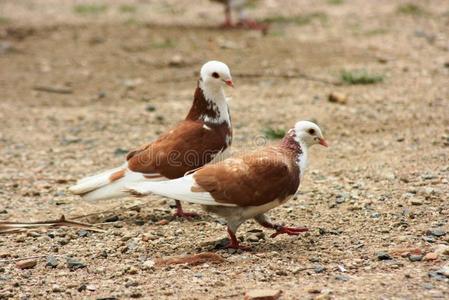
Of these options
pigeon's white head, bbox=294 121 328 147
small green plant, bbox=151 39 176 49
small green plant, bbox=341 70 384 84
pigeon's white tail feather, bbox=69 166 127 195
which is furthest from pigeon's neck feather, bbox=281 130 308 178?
small green plant, bbox=151 39 176 49

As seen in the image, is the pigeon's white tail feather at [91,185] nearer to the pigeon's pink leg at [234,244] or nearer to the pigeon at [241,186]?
the pigeon at [241,186]

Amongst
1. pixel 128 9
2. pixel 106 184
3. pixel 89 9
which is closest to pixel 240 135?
pixel 106 184

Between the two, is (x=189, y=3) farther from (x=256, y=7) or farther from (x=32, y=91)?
(x=32, y=91)

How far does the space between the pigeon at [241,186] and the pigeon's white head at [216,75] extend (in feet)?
3.15

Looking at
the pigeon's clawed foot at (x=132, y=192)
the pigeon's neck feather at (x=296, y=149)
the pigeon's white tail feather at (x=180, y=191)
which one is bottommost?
the pigeon's clawed foot at (x=132, y=192)

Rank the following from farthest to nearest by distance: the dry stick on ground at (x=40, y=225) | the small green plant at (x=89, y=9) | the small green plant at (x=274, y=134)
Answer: the small green plant at (x=89, y=9) < the small green plant at (x=274, y=134) < the dry stick on ground at (x=40, y=225)

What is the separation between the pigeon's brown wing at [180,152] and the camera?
5.82 meters

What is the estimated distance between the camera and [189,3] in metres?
16.2

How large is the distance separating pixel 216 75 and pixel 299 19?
7.68 metres

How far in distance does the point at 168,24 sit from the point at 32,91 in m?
3.84

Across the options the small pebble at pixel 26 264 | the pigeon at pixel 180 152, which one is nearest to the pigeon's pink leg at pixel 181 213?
the pigeon at pixel 180 152

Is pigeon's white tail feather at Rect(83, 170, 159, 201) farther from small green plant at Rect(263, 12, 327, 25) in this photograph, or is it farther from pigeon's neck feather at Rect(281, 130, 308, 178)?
small green plant at Rect(263, 12, 327, 25)

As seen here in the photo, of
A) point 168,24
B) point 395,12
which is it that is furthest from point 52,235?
point 395,12

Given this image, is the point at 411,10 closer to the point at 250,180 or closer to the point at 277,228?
the point at 277,228
